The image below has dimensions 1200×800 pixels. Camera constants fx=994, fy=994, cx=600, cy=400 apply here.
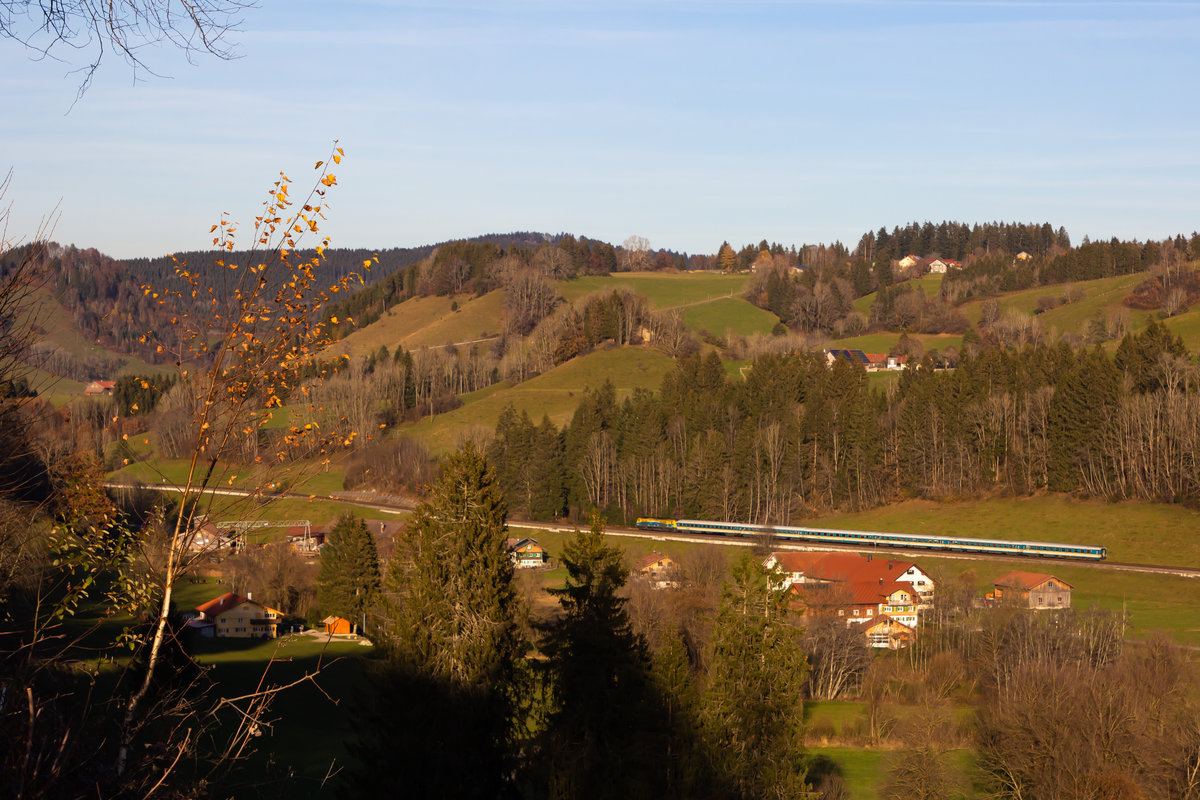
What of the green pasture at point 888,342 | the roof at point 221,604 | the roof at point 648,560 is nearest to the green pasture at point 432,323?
the green pasture at point 888,342

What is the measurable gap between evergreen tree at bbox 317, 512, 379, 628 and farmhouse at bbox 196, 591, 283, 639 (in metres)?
3.31

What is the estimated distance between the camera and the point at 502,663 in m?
17.0

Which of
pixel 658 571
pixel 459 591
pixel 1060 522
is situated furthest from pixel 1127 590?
pixel 459 591

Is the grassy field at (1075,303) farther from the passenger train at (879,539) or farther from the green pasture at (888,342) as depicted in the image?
the passenger train at (879,539)

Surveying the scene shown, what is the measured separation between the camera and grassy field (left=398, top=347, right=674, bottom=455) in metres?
104

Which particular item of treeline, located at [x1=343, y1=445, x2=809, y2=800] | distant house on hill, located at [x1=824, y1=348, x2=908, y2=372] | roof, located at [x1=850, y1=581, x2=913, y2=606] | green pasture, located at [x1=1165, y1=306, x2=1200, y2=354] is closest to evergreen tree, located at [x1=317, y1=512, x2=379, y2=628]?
roof, located at [x1=850, y1=581, x2=913, y2=606]

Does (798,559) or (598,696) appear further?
(798,559)

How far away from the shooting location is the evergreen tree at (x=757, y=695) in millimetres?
18531

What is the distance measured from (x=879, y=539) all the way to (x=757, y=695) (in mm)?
54513

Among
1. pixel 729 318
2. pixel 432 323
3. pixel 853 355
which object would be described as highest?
pixel 729 318

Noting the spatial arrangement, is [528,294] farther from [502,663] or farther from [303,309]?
[303,309]

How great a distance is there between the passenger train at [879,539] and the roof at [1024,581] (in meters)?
8.62

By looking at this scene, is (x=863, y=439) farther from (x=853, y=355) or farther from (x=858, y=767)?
(x=858, y=767)

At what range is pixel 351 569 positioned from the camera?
52719 millimetres
